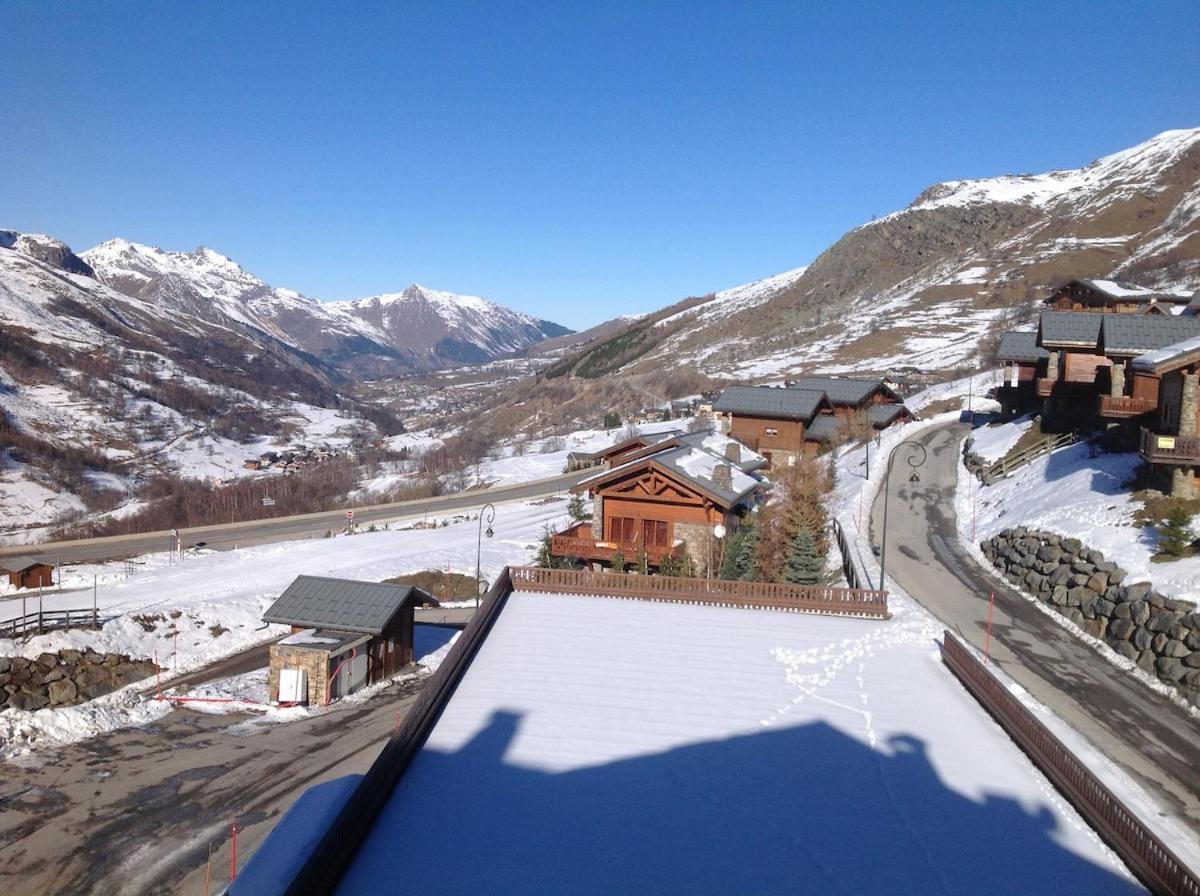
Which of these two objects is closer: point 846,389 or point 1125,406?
point 1125,406

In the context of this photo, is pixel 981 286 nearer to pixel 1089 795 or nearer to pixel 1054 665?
pixel 1054 665

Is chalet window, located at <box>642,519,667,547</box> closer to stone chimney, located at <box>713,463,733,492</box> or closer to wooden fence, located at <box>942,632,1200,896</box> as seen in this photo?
stone chimney, located at <box>713,463,733,492</box>

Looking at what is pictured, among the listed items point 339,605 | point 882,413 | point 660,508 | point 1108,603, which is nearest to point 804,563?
point 660,508

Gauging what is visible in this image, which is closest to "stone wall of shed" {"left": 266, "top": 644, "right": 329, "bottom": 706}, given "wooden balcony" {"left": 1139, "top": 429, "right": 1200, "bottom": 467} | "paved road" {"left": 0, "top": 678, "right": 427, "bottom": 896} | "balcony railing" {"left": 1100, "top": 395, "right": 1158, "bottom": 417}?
"paved road" {"left": 0, "top": 678, "right": 427, "bottom": 896}

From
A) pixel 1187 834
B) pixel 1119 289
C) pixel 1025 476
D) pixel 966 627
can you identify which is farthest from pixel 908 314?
pixel 1187 834

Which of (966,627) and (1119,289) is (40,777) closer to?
(966,627)

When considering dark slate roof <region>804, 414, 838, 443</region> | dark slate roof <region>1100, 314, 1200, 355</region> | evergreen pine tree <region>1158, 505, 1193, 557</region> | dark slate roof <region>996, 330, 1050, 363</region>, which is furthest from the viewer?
dark slate roof <region>804, 414, 838, 443</region>
